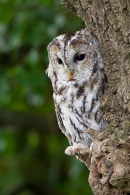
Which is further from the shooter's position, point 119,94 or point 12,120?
point 12,120

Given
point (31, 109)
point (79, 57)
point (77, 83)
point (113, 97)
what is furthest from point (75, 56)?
point (31, 109)

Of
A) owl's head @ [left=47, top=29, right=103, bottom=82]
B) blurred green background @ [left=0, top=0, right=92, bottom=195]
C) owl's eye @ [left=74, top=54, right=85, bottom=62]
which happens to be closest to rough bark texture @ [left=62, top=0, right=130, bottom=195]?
owl's head @ [left=47, top=29, right=103, bottom=82]

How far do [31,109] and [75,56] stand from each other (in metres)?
2.25

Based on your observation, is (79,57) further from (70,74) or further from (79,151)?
(79,151)

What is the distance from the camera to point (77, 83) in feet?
9.81

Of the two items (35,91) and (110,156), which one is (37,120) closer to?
(35,91)

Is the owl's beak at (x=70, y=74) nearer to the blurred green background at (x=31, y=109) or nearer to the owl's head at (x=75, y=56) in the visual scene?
the owl's head at (x=75, y=56)

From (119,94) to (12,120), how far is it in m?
2.71

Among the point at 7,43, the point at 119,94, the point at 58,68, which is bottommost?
the point at 119,94

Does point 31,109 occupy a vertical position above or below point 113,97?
above

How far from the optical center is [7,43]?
4.55m

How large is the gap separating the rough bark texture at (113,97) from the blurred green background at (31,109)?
691 millimetres

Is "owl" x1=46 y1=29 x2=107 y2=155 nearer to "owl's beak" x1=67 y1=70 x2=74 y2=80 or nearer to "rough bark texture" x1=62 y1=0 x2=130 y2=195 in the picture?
"owl's beak" x1=67 y1=70 x2=74 y2=80

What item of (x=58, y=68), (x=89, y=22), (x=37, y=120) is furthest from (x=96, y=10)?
(x=37, y=120)
